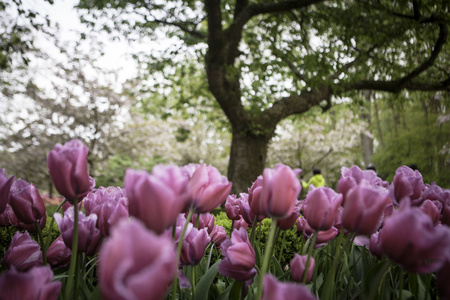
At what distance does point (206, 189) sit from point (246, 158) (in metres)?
7.63

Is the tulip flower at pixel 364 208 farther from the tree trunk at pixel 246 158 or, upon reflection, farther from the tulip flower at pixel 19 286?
the tree trunk at pixel 246 158

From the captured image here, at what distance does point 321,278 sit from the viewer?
129 centimetres

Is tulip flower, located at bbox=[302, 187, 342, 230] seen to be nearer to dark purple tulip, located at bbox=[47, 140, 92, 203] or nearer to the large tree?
dark purple tulip, located at bbox=[47, 140, 92, 203]

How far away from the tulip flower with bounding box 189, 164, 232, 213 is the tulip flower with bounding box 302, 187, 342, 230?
0.88ft

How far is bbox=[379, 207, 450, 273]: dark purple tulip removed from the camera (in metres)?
0.64

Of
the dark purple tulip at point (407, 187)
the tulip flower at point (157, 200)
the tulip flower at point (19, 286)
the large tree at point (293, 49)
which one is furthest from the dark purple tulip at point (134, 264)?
the large tree at point (293, 49)

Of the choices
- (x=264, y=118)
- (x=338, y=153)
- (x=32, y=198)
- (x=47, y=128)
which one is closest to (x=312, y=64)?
(x=264, y=118)

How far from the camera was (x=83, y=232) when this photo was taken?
2.95 feet

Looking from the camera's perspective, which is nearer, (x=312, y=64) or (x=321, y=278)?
(x=321, y=278)

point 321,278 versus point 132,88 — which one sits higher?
point 132,88

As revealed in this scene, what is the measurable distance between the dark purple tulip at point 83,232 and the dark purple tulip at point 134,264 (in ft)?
1.69

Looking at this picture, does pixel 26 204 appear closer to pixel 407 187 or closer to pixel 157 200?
pixel 157 200

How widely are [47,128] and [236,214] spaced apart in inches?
558

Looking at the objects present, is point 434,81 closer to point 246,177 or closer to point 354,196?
point 246,177
